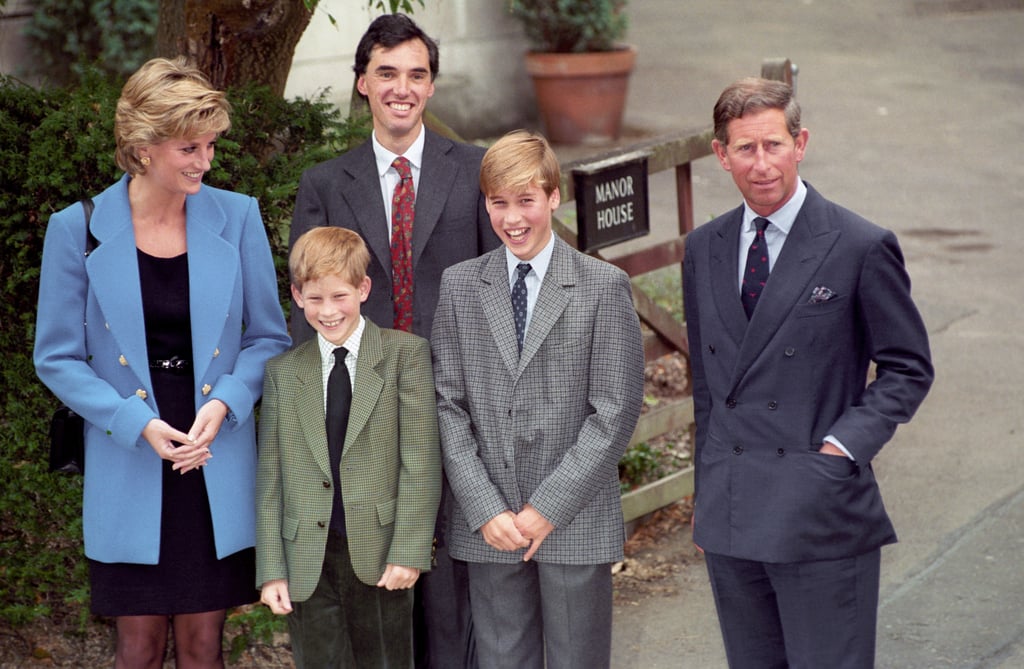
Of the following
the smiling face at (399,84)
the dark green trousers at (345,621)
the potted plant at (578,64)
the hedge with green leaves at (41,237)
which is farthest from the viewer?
the potted plant at (578,64)

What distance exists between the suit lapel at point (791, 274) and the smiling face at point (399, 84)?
125cm

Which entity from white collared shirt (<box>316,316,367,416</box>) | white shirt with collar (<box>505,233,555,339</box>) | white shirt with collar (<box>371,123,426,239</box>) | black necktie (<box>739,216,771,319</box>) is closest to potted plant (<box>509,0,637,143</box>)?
white shirt with collar (<box>371,123,426,239</box>)

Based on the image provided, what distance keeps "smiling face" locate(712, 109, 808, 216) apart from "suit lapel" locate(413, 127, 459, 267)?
1.03m

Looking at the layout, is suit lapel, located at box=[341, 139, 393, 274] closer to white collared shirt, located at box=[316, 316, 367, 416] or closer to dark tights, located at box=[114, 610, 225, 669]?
white collared shirt, located at box=[316, 316, 367, 416]

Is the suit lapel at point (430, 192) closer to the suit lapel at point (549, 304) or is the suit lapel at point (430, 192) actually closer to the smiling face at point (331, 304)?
the smiling face at point (331, 304)

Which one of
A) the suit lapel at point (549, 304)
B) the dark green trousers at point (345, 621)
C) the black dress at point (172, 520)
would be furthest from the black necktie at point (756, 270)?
the black dress at point (172, 520)

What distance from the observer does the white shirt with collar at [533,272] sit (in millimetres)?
3949

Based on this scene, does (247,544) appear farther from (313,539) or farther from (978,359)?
(978,359)

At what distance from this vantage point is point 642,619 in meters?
5.74

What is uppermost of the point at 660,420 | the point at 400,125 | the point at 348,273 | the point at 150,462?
the point at 400,125

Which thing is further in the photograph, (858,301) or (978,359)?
(978,359)

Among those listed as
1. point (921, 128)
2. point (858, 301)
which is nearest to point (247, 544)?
point (858, 301)

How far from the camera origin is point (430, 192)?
14.1 ft

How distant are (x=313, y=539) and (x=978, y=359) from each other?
19.2 ft
